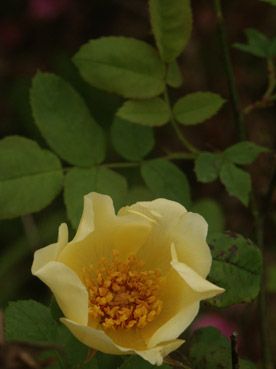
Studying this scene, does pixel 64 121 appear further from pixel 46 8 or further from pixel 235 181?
pixel 46 8

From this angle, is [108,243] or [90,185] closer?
[108,243]

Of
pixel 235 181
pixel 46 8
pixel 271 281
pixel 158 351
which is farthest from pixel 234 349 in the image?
pixel 46 8

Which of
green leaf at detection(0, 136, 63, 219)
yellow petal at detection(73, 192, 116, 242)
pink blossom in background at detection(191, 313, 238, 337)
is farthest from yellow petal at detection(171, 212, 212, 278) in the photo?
pink blossom in background at detection(191, 313, 238, 337)

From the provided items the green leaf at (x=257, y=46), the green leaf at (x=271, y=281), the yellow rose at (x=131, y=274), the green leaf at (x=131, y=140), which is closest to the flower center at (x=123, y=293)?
the yellow rose at (x=131, y=274)

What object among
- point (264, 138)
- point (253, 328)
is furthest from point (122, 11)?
point (253, 328)

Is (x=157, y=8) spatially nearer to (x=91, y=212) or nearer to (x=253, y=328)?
(x=91, y=212)

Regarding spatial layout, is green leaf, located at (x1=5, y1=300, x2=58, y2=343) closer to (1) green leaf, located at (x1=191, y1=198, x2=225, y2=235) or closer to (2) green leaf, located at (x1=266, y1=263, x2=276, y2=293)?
(1) green leaf, located at (x1=191, y1=198, x2=225, y2=235)
